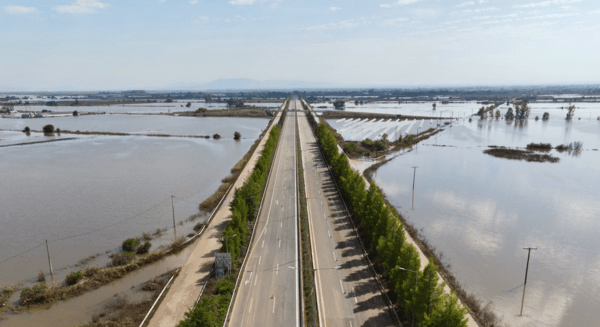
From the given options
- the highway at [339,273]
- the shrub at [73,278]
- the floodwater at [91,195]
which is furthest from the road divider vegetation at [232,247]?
the shrub at [73,278]

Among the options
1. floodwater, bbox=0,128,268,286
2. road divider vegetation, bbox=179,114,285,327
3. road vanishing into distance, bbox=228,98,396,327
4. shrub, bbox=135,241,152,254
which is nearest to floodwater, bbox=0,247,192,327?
shrub, bbox=135,241,152,254

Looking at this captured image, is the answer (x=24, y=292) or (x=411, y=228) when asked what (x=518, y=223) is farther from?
(x=24, y=292)

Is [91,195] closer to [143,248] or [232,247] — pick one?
[143,248]

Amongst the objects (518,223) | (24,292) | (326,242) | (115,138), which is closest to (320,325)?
(326,242)

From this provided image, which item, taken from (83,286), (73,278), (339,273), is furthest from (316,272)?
(73,278)

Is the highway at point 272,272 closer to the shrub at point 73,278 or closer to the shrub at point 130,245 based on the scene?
the shrub at point 130,245
